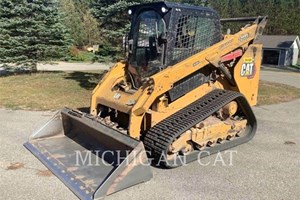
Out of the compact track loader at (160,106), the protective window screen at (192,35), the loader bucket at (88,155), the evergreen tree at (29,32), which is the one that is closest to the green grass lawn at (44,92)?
the evergreen tree at (29,32)

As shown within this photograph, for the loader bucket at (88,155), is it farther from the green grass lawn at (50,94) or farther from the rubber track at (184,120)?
the green grass lawn at (50,94)

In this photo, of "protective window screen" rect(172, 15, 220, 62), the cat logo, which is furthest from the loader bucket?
the cat logo

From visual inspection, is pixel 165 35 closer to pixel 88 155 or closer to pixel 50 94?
pixel 88 155

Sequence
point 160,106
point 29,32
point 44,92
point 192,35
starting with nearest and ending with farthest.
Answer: point 160,106, point 192,35, point 44,92, point 29,32

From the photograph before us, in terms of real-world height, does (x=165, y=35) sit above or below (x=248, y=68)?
above

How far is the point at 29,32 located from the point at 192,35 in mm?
10279

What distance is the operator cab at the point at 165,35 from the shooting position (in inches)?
200

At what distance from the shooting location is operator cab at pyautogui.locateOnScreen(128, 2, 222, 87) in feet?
16.7

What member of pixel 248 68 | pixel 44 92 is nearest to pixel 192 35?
pixel 248 68

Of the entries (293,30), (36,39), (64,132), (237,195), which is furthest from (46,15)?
(293,30)

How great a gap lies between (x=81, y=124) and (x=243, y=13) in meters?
54.2

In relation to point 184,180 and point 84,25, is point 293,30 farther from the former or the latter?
point 184,180

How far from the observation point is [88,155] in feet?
15.8

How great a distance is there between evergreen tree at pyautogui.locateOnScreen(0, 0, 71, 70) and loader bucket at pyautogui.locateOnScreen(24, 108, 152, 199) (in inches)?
364
